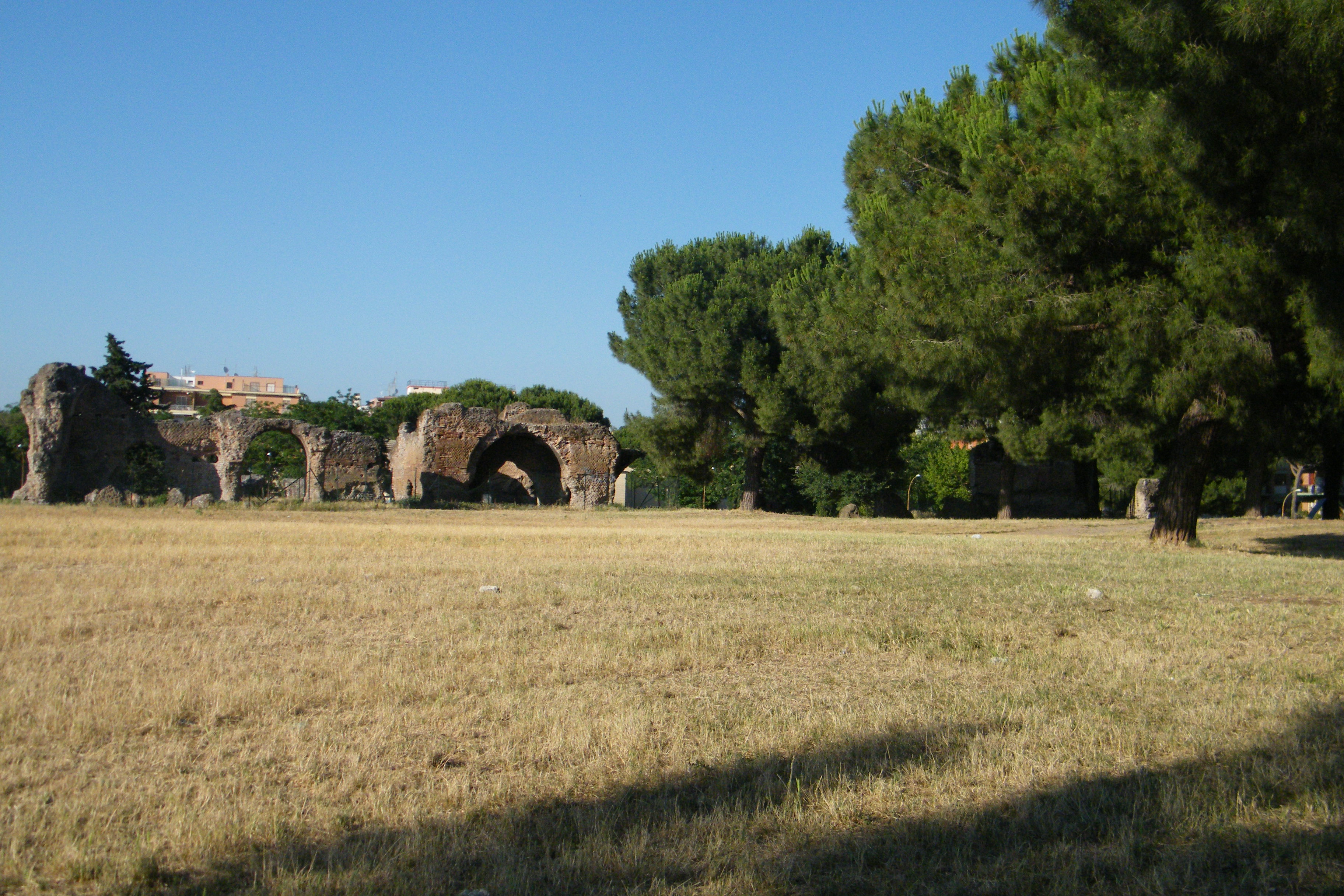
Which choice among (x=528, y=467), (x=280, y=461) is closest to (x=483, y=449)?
(x=528, y=467)

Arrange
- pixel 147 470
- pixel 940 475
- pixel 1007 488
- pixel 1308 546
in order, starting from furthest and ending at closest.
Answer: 1. pixel 147 470
2. pixel 940 475
3. pixel 1007 488
4. pixel 1308 546

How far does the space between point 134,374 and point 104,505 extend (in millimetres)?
23057

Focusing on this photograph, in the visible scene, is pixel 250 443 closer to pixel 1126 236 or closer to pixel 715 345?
pixel 715 345

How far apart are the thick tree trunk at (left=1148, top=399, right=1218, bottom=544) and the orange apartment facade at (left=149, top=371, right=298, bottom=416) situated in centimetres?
7876

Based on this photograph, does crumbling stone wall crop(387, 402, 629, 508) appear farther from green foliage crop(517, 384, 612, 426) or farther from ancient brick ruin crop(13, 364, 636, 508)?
green foliage crop(517, 384, 612, 426)

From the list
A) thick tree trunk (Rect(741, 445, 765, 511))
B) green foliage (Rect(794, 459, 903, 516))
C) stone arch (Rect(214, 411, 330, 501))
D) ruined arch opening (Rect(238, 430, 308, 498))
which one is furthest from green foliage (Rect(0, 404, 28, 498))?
green foliage (Rect(794, 459, 903, 516))

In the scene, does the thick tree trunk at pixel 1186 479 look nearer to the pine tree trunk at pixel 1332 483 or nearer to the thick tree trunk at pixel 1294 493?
the pine tree trunk at pixel 1332 483

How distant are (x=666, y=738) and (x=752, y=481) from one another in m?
23.7

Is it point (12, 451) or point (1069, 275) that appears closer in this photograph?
point (1069, 275)

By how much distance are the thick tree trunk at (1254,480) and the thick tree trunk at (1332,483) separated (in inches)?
49.0

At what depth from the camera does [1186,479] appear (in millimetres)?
11805

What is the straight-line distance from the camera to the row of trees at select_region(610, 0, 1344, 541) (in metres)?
7.07

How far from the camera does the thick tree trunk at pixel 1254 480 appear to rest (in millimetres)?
21844

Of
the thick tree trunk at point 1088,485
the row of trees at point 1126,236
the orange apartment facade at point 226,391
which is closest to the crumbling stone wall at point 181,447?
the row of trees at point 1126,236
